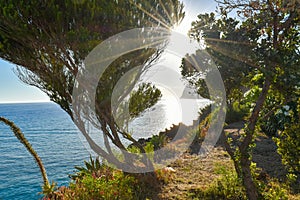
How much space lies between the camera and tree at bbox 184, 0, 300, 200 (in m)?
3.92

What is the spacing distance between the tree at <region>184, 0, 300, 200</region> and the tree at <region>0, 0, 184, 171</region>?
1.39 m

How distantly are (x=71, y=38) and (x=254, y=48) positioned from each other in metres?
3.53

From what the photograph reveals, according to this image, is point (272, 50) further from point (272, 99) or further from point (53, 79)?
point (53, 79)

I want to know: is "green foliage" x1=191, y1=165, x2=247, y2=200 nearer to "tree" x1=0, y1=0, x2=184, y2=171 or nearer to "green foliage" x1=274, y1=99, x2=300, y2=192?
"green foliage" x1=274, y1=99, x2=300, y2=192

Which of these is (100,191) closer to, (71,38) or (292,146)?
(71,38)

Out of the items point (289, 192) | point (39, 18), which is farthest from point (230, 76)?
point (39, 18)

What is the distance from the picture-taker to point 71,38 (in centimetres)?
445

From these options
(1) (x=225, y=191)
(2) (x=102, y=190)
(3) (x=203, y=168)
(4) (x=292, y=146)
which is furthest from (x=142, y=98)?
(4) (x=292, y=146)

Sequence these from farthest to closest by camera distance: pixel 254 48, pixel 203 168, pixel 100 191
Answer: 1. pixel 203 168
2. pixel 100 191
3. pixel 254 48

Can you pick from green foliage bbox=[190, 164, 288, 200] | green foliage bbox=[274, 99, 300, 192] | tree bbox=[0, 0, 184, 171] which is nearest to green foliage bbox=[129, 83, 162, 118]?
tree bbox=[0, 0, 184, 171]

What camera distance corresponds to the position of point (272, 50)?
3916mm

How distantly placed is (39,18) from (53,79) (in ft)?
4.87

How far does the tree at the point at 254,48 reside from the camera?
3920mm

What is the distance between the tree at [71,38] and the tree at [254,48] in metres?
1.39
